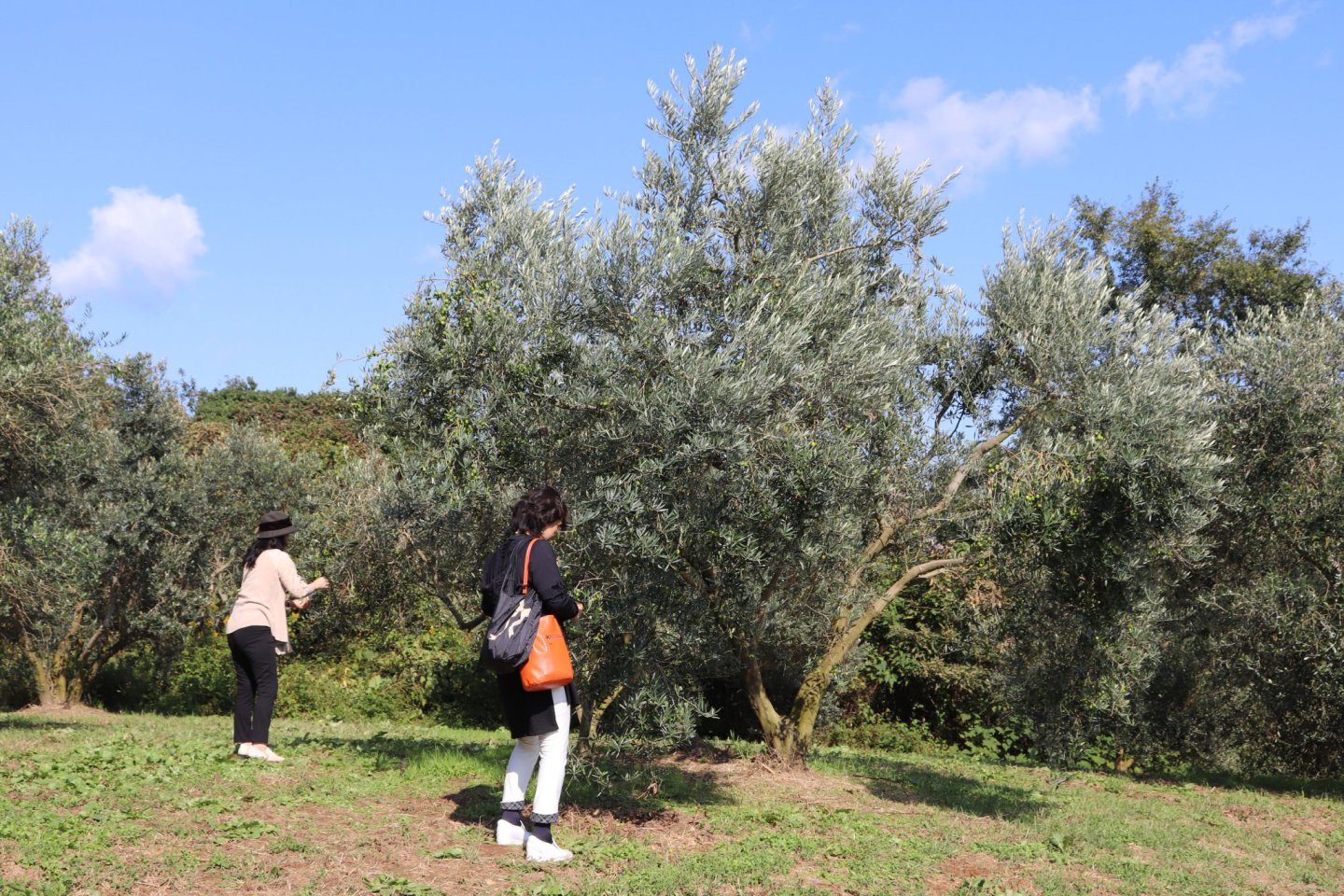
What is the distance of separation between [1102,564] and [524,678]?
496 cm

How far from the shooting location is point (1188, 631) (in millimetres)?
12938

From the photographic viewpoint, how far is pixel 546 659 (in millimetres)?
7172

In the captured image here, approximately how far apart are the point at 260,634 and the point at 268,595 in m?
0.34

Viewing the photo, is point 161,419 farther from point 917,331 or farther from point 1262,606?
point 1262,606

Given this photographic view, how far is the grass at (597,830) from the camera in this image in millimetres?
6816

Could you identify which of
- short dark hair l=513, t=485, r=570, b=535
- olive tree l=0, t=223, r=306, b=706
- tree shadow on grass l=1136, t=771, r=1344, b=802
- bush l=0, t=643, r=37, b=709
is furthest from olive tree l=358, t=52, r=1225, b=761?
bush l=0, t=643, r=37, b=709

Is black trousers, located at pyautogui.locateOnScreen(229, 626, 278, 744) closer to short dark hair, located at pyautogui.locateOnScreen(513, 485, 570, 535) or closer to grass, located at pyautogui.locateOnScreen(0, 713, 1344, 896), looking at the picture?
grass, located at pyautogui.locateOnScreen(0, 713, 1344, 896)

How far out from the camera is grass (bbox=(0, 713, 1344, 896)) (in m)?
6.82

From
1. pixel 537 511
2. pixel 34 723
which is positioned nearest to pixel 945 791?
pixel 537 511

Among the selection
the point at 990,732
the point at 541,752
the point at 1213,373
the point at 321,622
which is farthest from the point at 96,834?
the point at 990,732

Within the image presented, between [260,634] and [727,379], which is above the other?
[727,379]

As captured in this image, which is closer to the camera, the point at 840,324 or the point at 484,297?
the point at 484,297

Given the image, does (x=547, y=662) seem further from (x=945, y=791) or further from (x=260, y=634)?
(x=945, y=791)

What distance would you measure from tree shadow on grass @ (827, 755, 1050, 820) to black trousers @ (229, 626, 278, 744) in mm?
5627
